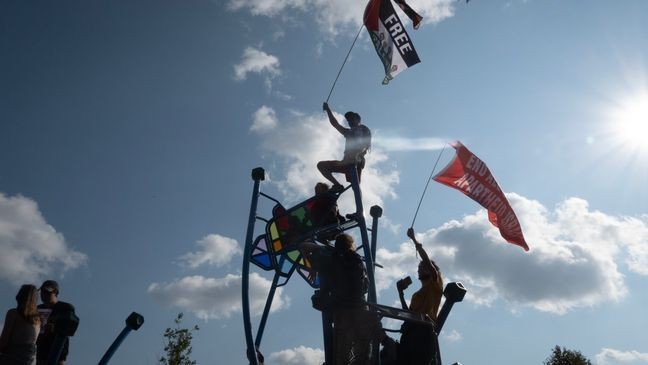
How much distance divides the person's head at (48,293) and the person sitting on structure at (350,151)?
310 centimetres

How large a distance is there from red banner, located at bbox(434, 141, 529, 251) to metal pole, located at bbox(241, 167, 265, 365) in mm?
3171

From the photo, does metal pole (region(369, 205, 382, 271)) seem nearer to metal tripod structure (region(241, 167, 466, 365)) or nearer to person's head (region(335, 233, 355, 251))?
metal tripod structure (region(241, 167, 466, 365))

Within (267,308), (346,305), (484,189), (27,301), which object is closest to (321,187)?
(267,308)

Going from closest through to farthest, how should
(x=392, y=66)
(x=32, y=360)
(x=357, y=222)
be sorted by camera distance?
(x=32, y=360), (x=357, y=222), (x=392, y=66)

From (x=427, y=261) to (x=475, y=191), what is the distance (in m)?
2.84

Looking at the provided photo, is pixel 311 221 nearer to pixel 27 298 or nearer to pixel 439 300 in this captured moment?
pixel 439 300

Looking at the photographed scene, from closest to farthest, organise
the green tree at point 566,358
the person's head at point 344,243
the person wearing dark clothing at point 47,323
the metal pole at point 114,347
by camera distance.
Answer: the metal pole at point 114,347 < the person's head at point 344,243 < the person wearing dark clothing at point 47,323 < the green tree at point 566,358

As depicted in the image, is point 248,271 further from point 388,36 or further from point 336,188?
point 388,36

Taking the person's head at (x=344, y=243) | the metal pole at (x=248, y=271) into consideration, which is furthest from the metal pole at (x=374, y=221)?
the person's head at (x=344, y=243)

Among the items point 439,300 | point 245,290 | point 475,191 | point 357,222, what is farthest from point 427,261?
point 475,191

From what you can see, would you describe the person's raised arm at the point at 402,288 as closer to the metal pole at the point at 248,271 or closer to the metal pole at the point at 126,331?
the metal pole at the point at 248,271

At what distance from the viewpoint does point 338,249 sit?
4.29 meters

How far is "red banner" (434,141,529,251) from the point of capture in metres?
7.75

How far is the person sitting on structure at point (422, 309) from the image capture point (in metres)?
4.44
